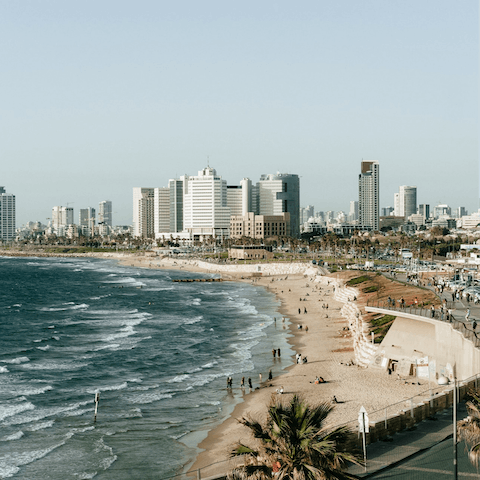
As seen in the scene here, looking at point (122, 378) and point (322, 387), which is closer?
point (322, 387)

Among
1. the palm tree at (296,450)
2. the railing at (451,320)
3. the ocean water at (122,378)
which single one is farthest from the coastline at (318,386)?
the railing at (451,320)

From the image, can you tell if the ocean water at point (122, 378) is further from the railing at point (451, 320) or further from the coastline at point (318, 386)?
the railing at point (451, 320)

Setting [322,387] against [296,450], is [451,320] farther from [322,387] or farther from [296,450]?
[296,450]

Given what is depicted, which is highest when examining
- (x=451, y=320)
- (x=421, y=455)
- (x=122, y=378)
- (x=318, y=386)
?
(x=451, y=320)

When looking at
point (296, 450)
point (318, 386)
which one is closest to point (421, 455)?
point (296, 450)

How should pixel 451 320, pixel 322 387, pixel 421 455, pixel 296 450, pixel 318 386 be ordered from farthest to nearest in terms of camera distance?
pixel 318 386
pixel 322 387
pixel 451 320
pixel 421 455
pixel 296 450

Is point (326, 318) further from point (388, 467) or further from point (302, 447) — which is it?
point (302, 447)

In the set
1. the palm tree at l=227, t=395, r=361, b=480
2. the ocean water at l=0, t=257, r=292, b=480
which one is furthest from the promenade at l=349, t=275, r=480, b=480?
the ocean water at l=0, t=257, r=292, b=480
